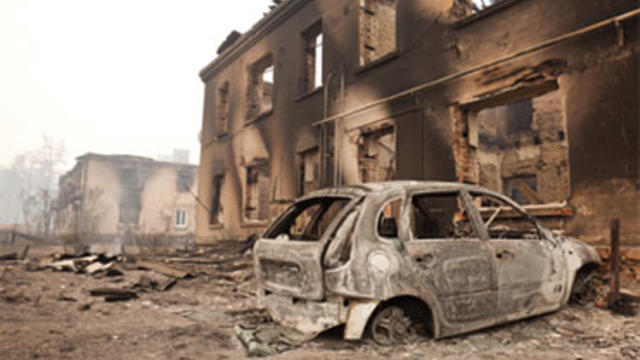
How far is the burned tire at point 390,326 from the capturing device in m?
3.48

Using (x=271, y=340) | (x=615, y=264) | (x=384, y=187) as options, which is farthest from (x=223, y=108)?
(x=615, y=264)

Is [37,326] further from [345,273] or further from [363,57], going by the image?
[363,57]

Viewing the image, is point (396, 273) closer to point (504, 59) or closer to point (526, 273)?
point (526, 273)

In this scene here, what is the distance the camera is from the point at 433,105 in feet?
26.6

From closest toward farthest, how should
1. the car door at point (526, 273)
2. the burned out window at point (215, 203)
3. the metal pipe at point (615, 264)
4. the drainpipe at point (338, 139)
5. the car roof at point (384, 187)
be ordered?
the car roof at point (384, 187)
the car door at point (526, 273)
the metal pipe at point (615, 264)
the drainpipe at point (338, 139)
the burned out window at point (215, 203)

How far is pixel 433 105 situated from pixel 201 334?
5936 millimetres

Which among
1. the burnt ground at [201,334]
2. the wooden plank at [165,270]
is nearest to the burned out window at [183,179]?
the wooden plank at [165,270]

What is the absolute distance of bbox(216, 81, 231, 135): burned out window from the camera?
16.7 meters

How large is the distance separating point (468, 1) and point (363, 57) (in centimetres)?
273

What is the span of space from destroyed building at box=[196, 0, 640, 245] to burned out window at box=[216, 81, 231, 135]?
0.24 feet

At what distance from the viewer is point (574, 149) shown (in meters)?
6.07

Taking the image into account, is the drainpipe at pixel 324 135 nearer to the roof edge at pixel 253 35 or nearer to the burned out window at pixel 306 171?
the burned out window at pixel 306 171

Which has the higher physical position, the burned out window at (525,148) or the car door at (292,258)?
the burned out window at (525,148)

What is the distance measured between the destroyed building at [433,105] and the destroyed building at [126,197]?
22839 mm
